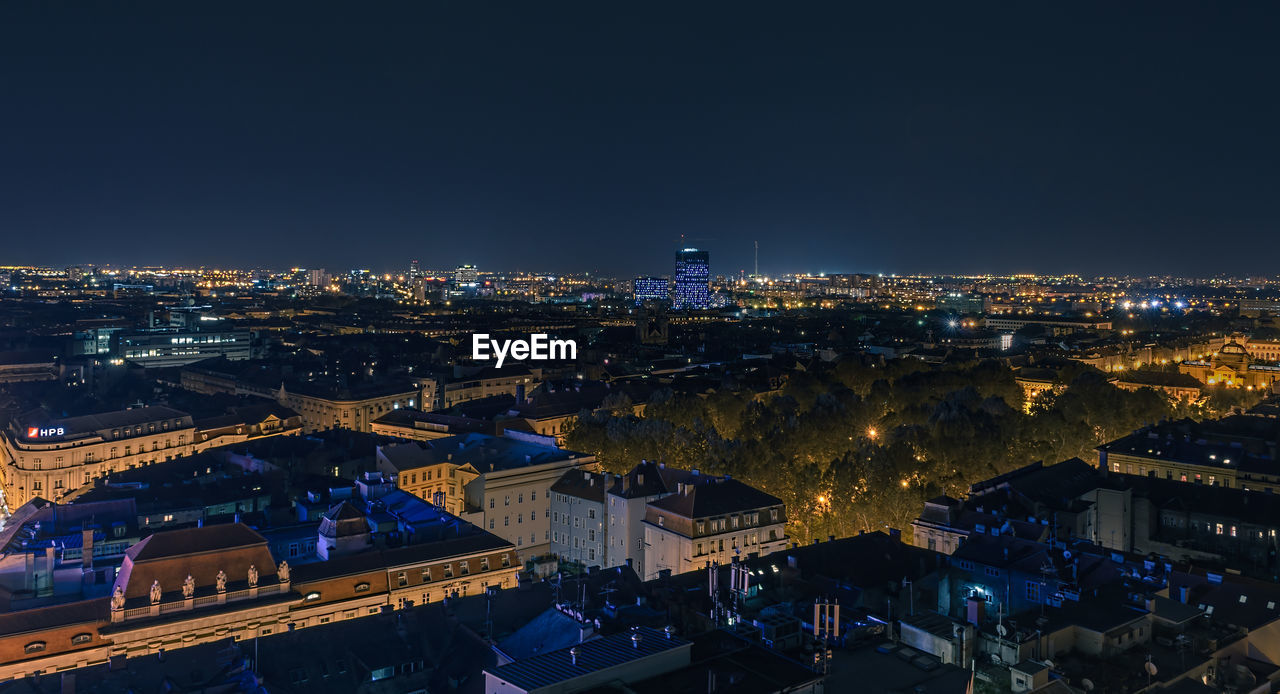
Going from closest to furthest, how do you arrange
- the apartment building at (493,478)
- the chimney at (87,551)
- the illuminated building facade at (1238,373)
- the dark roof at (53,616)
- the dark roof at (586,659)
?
1. the dark roof at (586,659)
2. the dark roof at (53,616)
3. the chimney at (87,551)
4. the apartment building at (493,478)
5. the illuminated building facade at (1238,373)

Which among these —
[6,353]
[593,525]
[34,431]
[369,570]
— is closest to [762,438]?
[593,525]

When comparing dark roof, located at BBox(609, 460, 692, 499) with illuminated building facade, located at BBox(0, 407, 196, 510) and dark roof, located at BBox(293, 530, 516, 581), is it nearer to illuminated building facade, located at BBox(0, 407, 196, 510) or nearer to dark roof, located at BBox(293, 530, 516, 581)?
dark roof, located at BBox(293, 530, 516, 581)

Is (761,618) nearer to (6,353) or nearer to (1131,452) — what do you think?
(1131,452)

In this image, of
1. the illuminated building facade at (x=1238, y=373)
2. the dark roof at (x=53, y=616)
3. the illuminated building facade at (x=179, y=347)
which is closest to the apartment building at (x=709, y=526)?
the dark roof at (x=53, y=616)

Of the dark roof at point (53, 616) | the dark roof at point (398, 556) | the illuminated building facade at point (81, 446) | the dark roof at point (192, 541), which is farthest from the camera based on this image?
the illuminated building facade at point (81, 446)

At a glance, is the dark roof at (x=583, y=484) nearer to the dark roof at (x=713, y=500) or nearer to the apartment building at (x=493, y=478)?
the apartment building at (x=493, y=478)

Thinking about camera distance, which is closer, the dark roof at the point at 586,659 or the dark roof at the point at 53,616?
the dark roof at the point at 586,659
